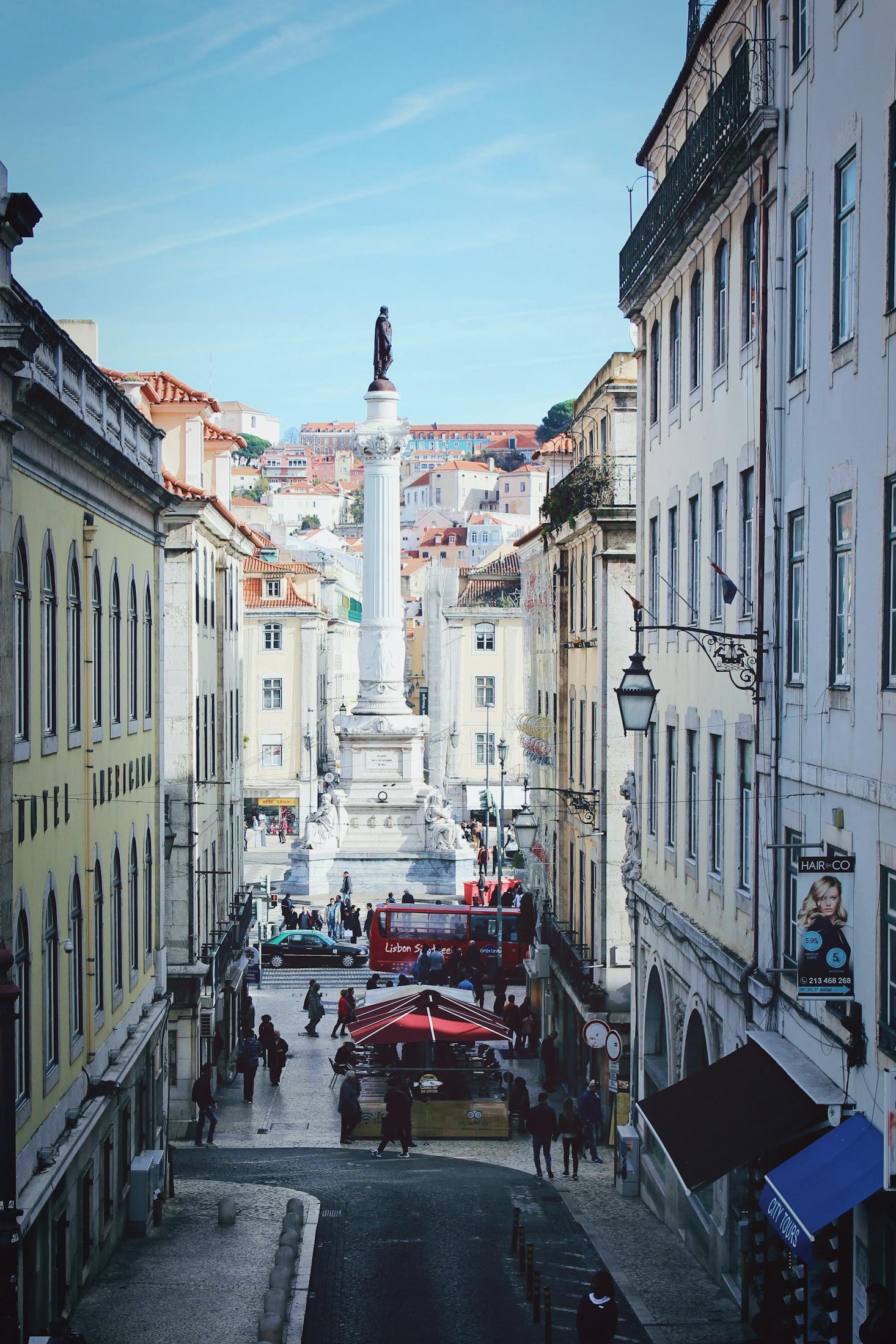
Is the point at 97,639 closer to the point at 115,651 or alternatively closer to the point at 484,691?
the point at 115,651

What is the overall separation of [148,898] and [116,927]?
10.9ft

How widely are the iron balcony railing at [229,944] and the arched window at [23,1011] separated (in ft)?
57.0

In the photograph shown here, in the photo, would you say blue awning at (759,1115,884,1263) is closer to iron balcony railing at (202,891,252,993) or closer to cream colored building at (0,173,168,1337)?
cream colored building at (0,173,168,1337)

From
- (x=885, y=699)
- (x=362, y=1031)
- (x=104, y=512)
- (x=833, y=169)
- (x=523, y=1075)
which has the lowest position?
(x=523, y=1075)

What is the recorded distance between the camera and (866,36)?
14648 mm

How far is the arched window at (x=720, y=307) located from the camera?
70.4 ft

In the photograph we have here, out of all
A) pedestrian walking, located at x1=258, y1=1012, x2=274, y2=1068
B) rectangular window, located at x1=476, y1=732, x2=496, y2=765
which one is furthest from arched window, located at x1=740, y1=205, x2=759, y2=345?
rectangular window, located at x1=476, y1=732, x2=496, y2=765

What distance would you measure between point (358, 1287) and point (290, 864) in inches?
1861

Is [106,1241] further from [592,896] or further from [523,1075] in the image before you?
[523,1075]

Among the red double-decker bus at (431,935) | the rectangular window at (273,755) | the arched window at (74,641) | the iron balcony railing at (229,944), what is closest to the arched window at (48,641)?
the arched window at (74,641)

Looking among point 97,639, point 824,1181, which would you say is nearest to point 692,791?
point 97,639

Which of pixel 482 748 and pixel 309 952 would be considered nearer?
pixel 309 952

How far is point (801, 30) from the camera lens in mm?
17453

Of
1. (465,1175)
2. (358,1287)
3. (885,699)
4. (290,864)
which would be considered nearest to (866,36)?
(885,699)
